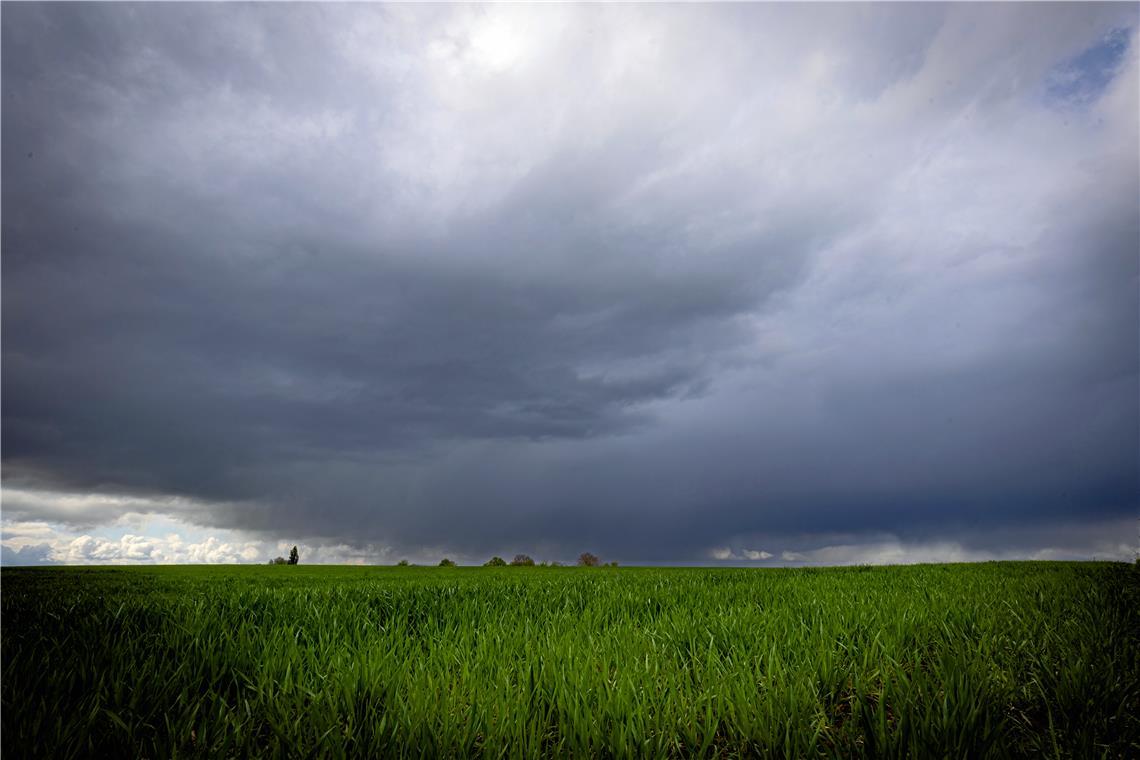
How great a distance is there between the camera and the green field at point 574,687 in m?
3.37

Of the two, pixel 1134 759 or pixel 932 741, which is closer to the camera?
pixel 932 741

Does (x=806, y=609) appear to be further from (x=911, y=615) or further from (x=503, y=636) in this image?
(x=503, y=636)

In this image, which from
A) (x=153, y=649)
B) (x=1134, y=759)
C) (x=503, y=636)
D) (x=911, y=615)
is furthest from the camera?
(x=911, y=615)

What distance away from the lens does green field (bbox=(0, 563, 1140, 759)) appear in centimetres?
337

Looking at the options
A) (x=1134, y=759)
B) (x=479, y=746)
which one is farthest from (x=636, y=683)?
(x=1134, y=759)

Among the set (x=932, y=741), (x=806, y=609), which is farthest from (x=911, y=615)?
(x=932, y=741)

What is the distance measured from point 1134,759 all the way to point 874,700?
1.36 m

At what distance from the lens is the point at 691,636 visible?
562cm

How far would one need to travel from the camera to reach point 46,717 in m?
3.54

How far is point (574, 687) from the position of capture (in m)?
3.95

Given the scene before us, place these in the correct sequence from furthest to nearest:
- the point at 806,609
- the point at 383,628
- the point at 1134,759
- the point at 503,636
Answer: the point at 806,609 → the point at 383,628 → the point at 503,636 → the point at 1134,759

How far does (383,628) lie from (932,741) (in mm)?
4881

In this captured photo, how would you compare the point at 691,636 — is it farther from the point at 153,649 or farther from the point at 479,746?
the point at 153,649

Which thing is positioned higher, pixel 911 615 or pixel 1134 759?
pixel 911 615
